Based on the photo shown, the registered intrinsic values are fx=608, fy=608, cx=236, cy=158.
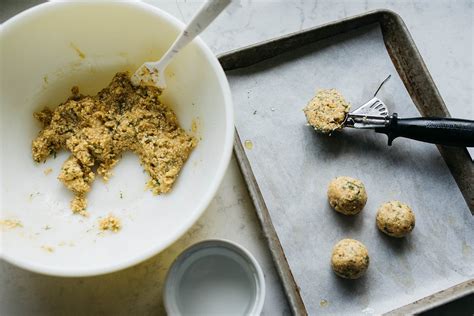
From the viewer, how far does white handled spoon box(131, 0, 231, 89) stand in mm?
1202

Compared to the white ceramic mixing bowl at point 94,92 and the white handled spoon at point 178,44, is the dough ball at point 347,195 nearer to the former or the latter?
the white ceramic mixing bowl at point 94,92

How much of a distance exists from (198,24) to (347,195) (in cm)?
54

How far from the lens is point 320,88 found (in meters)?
1.60

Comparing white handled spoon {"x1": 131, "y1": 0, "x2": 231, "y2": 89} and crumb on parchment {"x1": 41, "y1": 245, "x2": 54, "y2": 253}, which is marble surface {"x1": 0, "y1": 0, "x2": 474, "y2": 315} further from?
white handled spoon {"x1": 131, "y1": 0, "x2": 231, "y2": 89}

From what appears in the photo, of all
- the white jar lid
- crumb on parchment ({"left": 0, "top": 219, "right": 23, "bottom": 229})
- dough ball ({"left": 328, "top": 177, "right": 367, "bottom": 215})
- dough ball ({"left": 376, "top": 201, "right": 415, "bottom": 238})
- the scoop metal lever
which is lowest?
the white jar lid

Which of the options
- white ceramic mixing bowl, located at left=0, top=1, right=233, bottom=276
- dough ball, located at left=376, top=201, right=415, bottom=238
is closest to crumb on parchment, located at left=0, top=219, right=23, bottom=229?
Answer: white ceramic mixing bowl, located at left=0, top=1, right=233, bottom=276

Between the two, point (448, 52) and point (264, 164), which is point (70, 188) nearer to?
point (264, 164)

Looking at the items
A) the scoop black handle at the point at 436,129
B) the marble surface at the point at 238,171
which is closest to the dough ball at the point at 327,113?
the scoop black handle at the point at 436,129

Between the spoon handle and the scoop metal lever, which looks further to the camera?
the scoop metal lever

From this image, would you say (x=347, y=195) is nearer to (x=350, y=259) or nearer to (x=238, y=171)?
(x=350, y=259)

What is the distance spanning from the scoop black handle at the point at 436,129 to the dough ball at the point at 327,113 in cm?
11

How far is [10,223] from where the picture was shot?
1357mm

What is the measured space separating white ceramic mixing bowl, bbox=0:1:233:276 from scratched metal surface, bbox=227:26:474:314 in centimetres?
20

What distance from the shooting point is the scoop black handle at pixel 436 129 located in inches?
58.2
